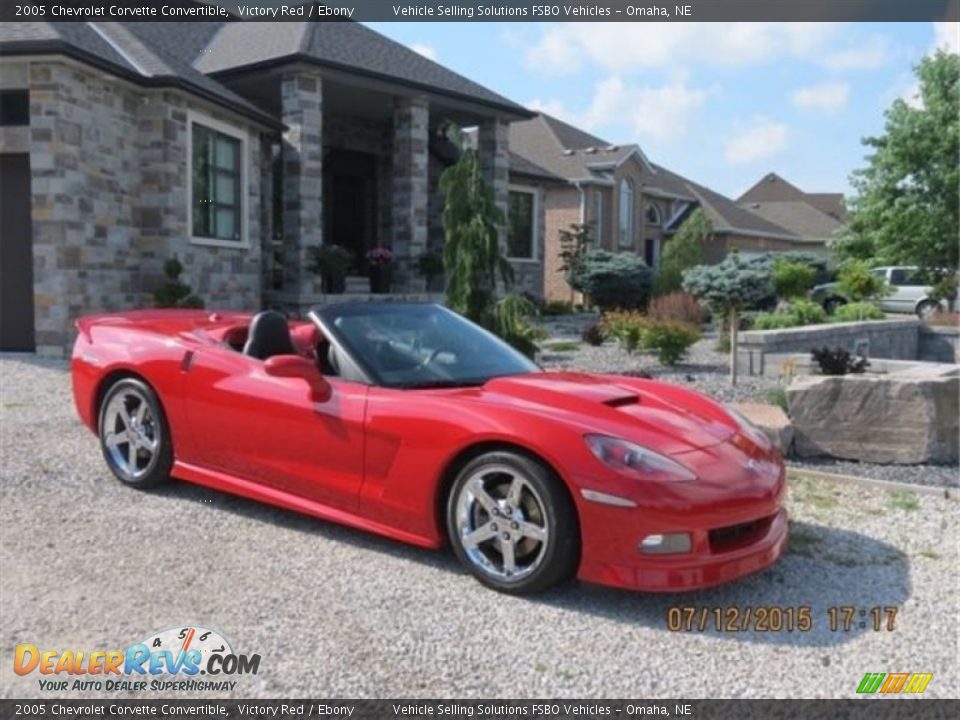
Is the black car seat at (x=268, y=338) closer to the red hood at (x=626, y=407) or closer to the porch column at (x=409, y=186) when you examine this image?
the red hood at (x=626, y=407)

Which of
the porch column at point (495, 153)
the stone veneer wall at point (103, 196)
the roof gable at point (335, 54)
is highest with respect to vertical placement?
the roof gable at point (335, 54)

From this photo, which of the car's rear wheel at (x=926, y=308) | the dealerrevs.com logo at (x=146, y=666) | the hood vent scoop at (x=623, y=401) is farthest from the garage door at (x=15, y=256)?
the car's rear wheel at (x=926, y=308)

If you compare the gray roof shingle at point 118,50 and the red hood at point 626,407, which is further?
the gray roof shingle at point 118,50

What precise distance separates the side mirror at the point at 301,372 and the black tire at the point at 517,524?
0.87 m

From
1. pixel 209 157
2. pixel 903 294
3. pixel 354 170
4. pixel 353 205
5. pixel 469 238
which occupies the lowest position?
pixel 903 294

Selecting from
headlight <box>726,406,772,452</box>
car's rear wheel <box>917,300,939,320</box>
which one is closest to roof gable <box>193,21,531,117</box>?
headlight <box>726,406,772,452</box>

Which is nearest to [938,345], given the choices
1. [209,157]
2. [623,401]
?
[209,157]

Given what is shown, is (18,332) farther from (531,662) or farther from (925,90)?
(925,90)

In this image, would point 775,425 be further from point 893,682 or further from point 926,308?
point 926,308

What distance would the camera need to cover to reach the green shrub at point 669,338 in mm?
11141

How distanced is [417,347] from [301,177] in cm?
1155

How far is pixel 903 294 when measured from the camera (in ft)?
91.5

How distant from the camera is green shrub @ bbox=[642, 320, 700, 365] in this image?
36.6 feet

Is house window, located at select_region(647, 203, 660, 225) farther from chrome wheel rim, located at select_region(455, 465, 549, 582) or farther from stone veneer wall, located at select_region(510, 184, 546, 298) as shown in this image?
chrome wheel rim, located at select_region(455, 465, 549, 582)
